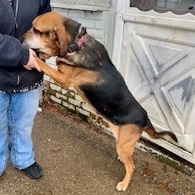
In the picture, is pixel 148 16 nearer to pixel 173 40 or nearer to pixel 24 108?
pixel 173 40

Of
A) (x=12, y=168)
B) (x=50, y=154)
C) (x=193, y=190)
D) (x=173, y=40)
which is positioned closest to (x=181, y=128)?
(x=193, y=190)

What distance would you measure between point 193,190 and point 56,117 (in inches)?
88.6

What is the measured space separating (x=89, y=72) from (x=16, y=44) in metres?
0.75

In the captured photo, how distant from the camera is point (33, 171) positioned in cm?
316

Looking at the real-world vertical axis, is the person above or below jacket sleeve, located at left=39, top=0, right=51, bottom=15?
below

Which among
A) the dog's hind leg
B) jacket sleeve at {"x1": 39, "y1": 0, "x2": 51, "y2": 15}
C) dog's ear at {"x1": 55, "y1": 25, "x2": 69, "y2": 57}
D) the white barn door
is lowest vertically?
the dog's hind leg

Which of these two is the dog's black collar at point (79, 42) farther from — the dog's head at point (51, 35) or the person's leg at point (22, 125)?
the person's leg at point (22, 125)

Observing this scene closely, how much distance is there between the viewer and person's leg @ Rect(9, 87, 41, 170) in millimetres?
2730

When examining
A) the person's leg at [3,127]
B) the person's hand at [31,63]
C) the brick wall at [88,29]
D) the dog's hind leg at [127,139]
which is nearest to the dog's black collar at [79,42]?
the person's hand at [31,63]

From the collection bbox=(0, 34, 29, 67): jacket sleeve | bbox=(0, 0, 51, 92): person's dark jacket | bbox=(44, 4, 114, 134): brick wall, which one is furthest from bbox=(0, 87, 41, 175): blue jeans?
bbox=(44, 4, 114, 134): brick wall

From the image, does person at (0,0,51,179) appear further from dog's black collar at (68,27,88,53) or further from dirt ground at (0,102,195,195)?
dog's black collar at (68,27,88,53)

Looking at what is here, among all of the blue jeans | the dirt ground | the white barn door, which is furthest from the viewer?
the white barn door

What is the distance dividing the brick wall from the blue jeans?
1.38m

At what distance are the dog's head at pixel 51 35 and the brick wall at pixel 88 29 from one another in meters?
1.13
